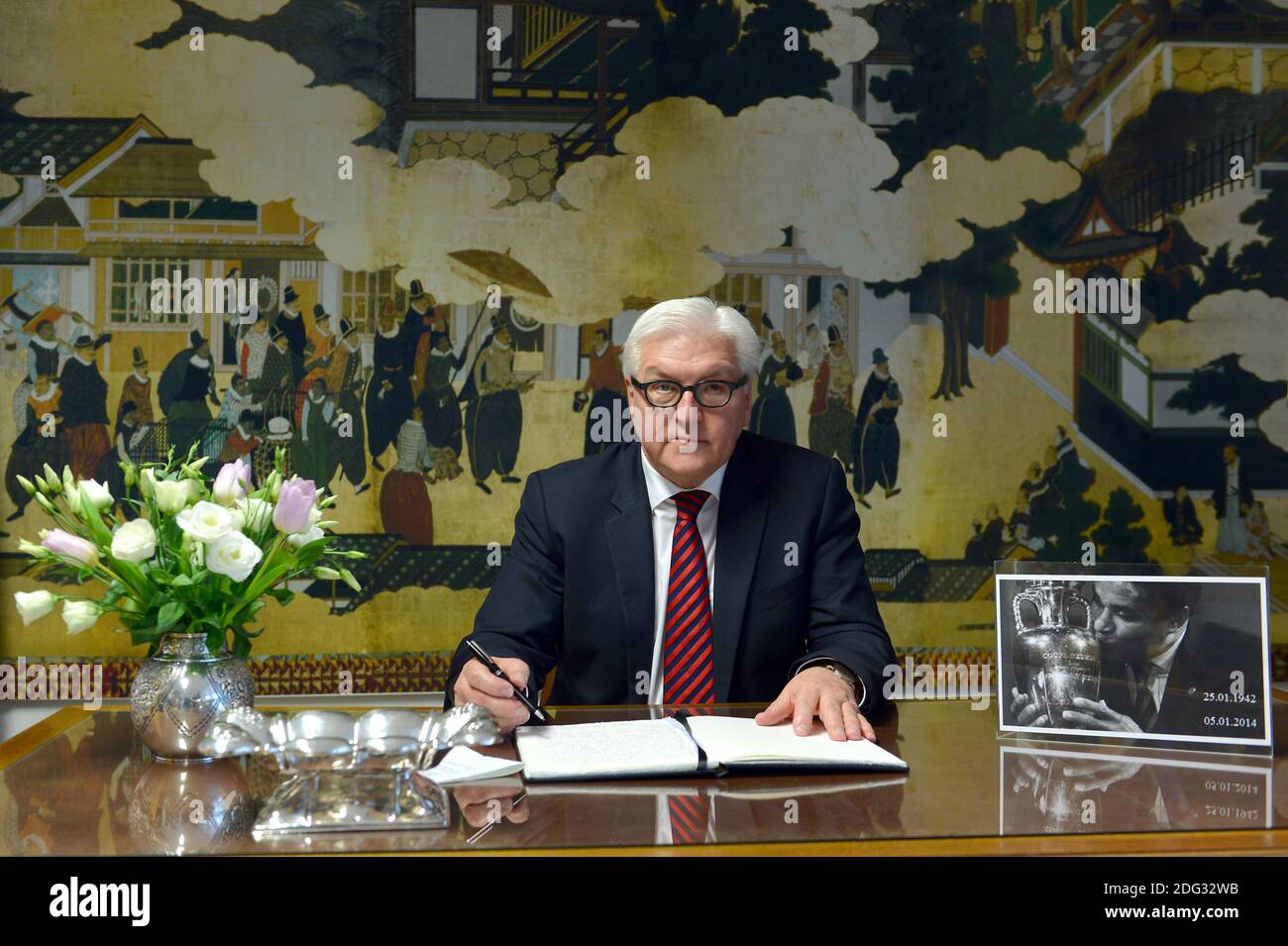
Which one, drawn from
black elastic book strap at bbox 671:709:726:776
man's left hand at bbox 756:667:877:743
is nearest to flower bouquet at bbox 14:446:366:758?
black elastic book strap at bbox 671:709:726:776

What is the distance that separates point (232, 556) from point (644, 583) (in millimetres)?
1222

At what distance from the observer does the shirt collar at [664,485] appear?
3.17 metres

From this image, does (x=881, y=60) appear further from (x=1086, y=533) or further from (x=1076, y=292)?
(x=1086, y=533)

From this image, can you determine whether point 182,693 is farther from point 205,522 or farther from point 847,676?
point 847,676

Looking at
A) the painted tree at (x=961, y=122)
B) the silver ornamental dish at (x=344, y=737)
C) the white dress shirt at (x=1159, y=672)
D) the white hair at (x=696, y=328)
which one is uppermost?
the painted tree at (x=961, y=122)

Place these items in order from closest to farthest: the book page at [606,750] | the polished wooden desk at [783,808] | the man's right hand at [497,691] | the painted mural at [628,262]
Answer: the polished wooden desk at [783,808] → the book page at [606,750] → the man's right hand at [497,691] → the painted mural at [628,262]

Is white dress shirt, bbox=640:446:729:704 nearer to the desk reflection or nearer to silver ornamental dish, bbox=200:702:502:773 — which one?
the desk reflection

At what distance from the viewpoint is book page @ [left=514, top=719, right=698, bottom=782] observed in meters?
1.89

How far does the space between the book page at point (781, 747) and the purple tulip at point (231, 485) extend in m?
0.98

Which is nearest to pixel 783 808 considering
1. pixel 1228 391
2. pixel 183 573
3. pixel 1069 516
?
pixel 183 573

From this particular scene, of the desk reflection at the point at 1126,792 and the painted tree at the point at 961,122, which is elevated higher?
the painted tree at the point at 961,122

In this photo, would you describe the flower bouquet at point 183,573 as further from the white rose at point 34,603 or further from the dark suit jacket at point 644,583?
the dark suit jacket at point 644,583

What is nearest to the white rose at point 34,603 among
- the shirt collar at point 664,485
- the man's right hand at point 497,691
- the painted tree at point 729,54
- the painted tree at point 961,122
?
the man's right hand at point 497,691

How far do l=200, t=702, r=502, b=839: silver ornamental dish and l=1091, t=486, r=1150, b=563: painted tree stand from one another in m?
4.56
